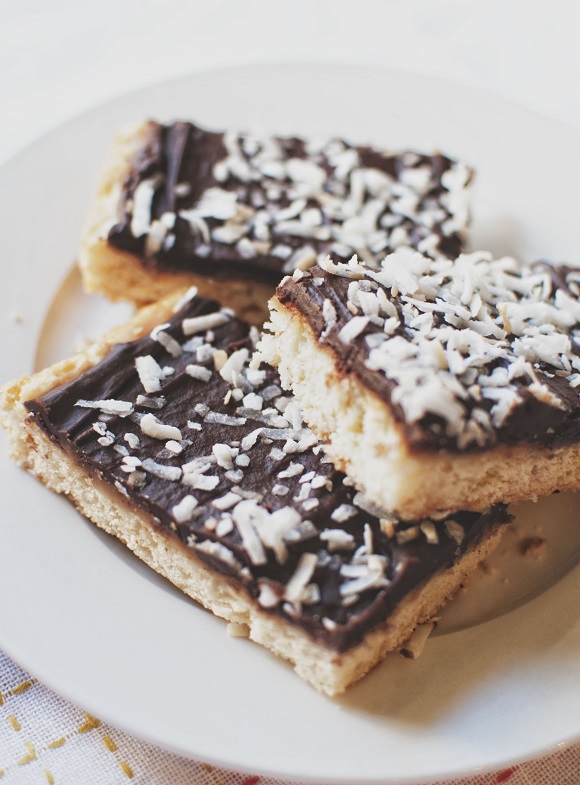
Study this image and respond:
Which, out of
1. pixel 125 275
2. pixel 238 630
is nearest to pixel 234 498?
pixel 238 630

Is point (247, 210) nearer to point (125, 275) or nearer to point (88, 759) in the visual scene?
point (125, 275)

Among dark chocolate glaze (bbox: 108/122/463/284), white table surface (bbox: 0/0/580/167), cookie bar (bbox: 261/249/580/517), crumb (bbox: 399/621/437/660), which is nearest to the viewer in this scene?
cookie bar (bbox: 261/249/580/517)

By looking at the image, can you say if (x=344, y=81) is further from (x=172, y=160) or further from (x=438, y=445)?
(x=438, y=445)

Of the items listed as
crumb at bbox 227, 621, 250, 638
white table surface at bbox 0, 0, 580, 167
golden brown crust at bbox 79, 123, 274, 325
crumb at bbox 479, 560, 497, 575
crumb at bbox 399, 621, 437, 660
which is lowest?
crumb at bbox 227, 621, 250, 638

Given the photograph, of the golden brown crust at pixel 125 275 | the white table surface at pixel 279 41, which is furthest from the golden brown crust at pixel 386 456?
the white table surface at pixel 279 41

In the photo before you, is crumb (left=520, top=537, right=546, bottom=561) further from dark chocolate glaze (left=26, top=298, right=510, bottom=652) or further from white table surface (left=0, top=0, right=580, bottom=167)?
white table surface (left=0, top=0, right=580, bottom=167)

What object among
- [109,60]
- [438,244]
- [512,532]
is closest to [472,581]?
[512,532]

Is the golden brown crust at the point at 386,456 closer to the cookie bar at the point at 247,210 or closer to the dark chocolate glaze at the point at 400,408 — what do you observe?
the dark chocolate glaze at the point at 400,408

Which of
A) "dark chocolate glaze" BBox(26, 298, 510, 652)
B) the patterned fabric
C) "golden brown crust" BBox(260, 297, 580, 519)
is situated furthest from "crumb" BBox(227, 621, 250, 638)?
"golden brown crust" BBox(260, 297, 580, 519)
